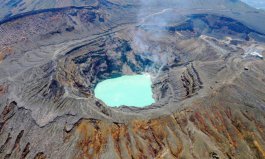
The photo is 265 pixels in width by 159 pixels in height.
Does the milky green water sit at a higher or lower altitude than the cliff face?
lower

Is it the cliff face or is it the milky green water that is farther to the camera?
the milky green water

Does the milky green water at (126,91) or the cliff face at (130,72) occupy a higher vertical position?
the cliff face at (130,72)

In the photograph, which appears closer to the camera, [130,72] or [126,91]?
[126,91]

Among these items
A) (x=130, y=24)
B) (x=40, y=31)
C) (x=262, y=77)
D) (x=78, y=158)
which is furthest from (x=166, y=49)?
(x=78, y=158)

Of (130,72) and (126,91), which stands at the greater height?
(126,91)

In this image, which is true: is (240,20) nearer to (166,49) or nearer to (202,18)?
(202,18)
